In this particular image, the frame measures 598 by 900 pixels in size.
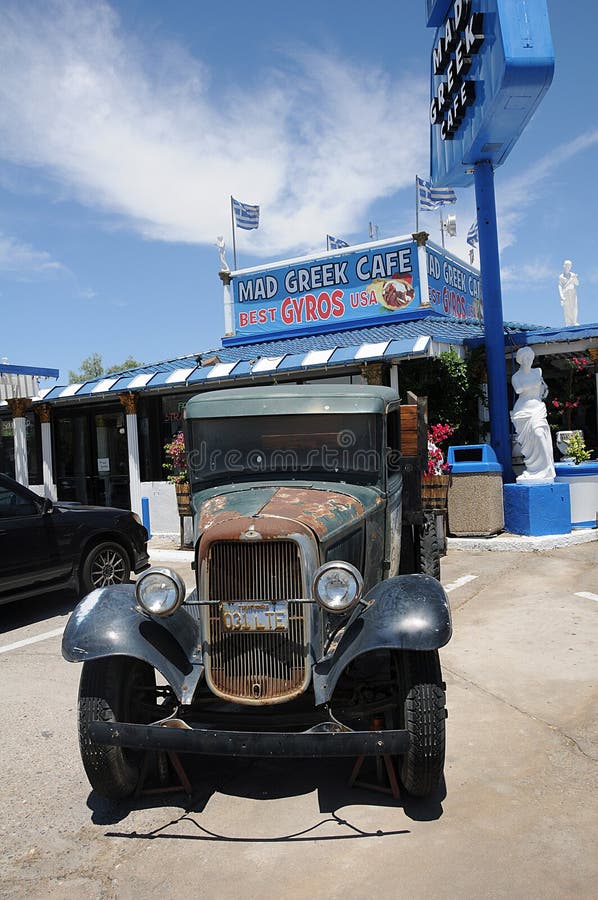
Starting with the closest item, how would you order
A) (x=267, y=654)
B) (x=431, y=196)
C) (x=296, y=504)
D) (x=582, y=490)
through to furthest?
(x=267, y=654) → (x=296, y=504) → (x=582, y=490) → (x=431, y=196)

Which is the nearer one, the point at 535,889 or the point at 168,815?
the point at 535,889

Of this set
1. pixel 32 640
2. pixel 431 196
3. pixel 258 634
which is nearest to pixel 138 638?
pixel 258 634

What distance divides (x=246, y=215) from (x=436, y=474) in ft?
37.6

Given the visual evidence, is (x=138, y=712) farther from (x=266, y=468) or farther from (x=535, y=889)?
(x=535, y=889)

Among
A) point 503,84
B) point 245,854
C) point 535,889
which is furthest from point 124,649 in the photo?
point 503,84

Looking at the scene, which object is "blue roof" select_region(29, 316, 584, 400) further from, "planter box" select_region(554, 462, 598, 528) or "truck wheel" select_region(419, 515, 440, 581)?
"truck wheel" select_region(419, 515, 440, 581)

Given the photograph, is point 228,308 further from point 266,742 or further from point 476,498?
point 266,742

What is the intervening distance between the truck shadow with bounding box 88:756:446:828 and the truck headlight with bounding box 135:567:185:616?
38.3 inches

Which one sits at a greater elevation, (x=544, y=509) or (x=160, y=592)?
(x=160, y=592)

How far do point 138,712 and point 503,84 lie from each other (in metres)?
9.04

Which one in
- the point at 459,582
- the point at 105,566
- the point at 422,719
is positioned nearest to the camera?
the point at 422,719

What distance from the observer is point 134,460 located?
1357 centimetres

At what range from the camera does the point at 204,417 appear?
4.51m

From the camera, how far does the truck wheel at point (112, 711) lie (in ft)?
10.6
